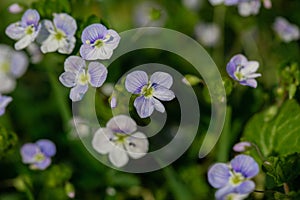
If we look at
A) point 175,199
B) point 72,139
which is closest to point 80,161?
point 72,139

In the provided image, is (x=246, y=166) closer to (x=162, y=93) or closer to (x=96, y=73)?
(x=162, y=93)

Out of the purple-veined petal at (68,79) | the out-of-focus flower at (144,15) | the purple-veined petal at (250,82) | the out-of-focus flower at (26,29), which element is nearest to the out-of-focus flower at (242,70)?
the purple-veined petal at (250,82)

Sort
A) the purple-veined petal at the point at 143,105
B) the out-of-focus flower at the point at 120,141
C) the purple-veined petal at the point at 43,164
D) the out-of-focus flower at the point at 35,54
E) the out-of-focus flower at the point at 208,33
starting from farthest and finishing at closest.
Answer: the out-of-focus flower at the point at 208,33, the out-of-focus flower at the point at 35,54, the purple-veined petal at the point at 43,164, the out-of-focus flower at the point at 120,141, the purple-veined petal at the point at 143,105

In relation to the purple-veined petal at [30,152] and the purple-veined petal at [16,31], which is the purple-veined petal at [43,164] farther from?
the purple-veined petal at [16,31]

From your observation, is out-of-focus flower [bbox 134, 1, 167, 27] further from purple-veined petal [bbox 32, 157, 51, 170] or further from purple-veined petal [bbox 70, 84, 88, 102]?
purple-veined petal [bbox 70, 84, 88, 102]

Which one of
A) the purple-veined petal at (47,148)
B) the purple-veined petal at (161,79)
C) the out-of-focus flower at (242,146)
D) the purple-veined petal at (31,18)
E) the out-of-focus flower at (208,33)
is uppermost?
the out-of-focus flower at (208,33)

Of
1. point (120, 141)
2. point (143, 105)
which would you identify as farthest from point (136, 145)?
point (143, 105)

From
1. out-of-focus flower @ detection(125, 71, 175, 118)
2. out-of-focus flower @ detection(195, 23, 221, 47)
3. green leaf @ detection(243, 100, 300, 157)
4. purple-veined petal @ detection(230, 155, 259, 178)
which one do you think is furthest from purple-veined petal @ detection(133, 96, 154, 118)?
out-of-focus flower @ detection(195, 23, 221, 47)
